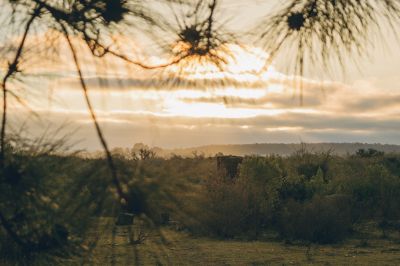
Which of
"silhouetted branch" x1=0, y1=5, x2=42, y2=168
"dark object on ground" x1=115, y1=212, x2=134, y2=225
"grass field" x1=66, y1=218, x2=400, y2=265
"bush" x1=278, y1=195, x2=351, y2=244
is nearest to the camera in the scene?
"dark object on ground" x1=115, y1=212, x2=134, y2=225

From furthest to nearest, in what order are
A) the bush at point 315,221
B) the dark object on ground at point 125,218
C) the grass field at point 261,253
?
the bush at point 315,221 → the grass field at point 261,253 → the dark object on ground at point 125,218

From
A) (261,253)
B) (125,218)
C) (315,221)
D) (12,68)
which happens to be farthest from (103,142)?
(315,221)

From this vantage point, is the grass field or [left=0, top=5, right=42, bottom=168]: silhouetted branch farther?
the grass field

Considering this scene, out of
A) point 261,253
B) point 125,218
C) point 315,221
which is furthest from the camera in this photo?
point 315,221

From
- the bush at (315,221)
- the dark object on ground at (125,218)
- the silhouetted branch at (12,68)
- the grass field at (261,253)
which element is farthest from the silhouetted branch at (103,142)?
the bush at (315,221)

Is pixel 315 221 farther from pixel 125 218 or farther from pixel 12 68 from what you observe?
pixel 125 218

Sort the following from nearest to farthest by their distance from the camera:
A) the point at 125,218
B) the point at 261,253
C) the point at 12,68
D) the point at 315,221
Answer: the point at 125,218, the point at 12,68, the point at 261,253, the point at 315,221

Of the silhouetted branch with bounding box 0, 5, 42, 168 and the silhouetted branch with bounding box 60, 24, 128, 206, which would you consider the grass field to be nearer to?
the silhouetted branch with bounding box 0, 5, 42, 168

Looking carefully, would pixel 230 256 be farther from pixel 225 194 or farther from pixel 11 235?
pixel 11 235

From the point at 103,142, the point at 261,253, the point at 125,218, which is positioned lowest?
the point at 261,253

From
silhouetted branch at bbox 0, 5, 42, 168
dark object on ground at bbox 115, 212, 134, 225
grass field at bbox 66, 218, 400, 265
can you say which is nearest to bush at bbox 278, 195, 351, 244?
grass field at bbox 66, 218, 400, 265

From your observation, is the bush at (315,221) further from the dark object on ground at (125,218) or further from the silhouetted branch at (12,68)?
the dark object on ground at (125,218)

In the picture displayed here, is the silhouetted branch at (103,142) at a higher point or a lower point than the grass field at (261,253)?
higher

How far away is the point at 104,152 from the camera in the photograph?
226cm
